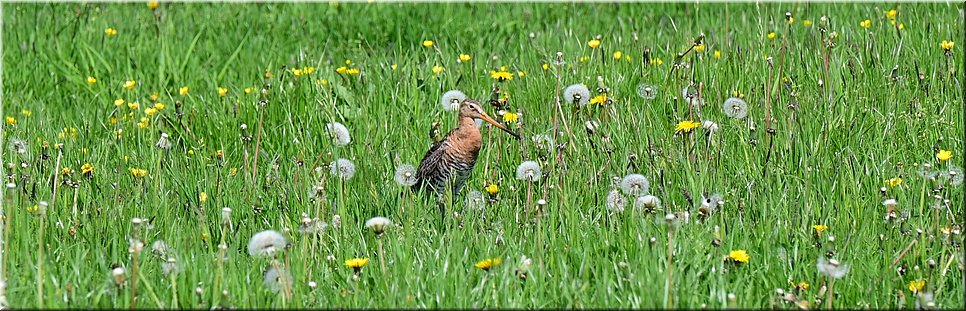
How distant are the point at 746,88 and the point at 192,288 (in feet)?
10.4

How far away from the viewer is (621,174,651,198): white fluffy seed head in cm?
462

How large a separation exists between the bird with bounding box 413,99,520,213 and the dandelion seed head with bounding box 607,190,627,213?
81cm

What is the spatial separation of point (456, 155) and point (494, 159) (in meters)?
0.36

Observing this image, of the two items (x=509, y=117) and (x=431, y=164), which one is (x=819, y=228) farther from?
(x=509, y=117)

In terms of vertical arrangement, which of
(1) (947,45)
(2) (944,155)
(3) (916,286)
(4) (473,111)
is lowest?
(3) (916,286)

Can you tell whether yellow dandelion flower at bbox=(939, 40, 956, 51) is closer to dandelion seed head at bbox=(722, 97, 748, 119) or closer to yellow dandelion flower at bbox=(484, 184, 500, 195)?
→ dandelion seed head at bbox=(722, 97, 748, 119)

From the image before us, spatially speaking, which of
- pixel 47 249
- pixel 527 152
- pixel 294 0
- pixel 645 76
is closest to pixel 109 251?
pixel 47 249

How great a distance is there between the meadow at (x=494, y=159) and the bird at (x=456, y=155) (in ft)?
0.30

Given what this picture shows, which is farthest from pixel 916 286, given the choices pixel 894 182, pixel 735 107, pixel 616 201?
pixel 735 107

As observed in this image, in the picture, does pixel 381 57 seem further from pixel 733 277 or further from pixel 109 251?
pixel 733 277

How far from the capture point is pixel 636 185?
15.2 feet

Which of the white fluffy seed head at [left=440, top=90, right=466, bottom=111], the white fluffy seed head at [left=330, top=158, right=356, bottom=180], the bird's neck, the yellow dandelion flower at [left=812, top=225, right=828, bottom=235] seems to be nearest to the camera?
the yellow dandelion flower at [left=812, top=225, right=828, bottom=235]

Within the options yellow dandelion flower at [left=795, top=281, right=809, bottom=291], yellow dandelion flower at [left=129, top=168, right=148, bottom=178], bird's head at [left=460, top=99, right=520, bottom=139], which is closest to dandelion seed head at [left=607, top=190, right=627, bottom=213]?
yellow dandelion flower at [left=795, top=281, right=809, bottom=291]

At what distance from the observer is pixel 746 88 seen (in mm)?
6059
